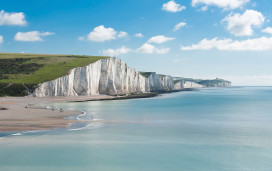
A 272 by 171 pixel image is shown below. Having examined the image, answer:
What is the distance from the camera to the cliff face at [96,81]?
6138 centimetres

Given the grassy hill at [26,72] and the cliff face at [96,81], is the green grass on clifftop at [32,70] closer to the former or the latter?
the grassy hill at [26,72]

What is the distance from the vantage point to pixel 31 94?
57.4 m

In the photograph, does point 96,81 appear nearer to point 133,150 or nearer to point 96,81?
point 96,81

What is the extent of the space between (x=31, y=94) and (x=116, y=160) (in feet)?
163

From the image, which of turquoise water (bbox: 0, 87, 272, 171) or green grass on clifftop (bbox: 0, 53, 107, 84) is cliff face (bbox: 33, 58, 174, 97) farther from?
turquoise water (bbox: 0, 87, 272, 171)

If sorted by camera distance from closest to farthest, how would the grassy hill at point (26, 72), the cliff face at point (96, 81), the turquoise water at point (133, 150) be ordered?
the turquoise water at point (133, 150) < the grassy hill at point (26, 72) < the cliff face at point (96, 81)

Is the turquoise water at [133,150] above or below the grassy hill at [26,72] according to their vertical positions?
below

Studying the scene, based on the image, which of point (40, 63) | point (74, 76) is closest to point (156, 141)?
point (74, 76)

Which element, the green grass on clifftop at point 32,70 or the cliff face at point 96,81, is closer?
the cliff face at point 96,81

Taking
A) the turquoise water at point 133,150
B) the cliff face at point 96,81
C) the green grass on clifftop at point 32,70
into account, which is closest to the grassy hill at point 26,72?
the green grass on clifftop at point 32,70

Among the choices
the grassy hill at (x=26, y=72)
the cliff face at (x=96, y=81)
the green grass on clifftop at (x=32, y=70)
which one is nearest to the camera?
the grassy hill at (x=26, y=72)

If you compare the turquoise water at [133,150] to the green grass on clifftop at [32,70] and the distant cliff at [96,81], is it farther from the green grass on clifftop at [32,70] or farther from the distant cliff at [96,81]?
the green grass on clifftop at [32,70]

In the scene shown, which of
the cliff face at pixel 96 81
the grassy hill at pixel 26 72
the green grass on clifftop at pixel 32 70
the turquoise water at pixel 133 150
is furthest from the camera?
the green grass on clifftop at pixel 32 70

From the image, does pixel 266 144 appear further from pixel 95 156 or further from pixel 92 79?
pixel 92 79
